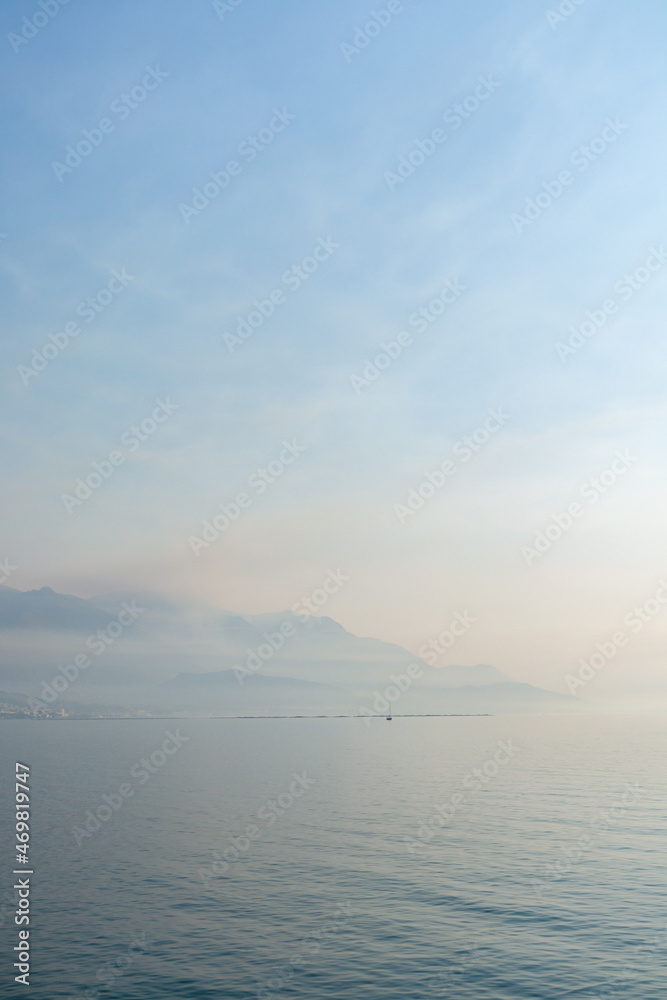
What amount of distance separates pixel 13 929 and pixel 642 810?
261 feet

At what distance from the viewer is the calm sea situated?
38281 mm

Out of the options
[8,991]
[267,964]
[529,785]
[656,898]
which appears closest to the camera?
[8,991]

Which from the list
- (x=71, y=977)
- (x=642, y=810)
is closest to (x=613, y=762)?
(x=642, y=810)

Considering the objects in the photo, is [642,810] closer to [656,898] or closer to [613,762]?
[656,898]

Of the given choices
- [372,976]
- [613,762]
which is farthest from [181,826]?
[613,762]

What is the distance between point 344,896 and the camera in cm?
5284

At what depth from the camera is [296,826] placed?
8319 cm

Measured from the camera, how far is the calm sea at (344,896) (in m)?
38.3

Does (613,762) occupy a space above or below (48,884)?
above

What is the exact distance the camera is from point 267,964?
4022cm

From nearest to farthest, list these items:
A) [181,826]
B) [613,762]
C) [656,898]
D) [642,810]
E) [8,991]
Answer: [8,991], [656,898], [181,826], [642,810], [613,762]

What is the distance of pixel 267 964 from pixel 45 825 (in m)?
53.4

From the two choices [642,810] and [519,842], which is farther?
[642,810]

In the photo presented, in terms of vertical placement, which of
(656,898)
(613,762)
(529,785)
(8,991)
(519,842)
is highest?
(613,762)
